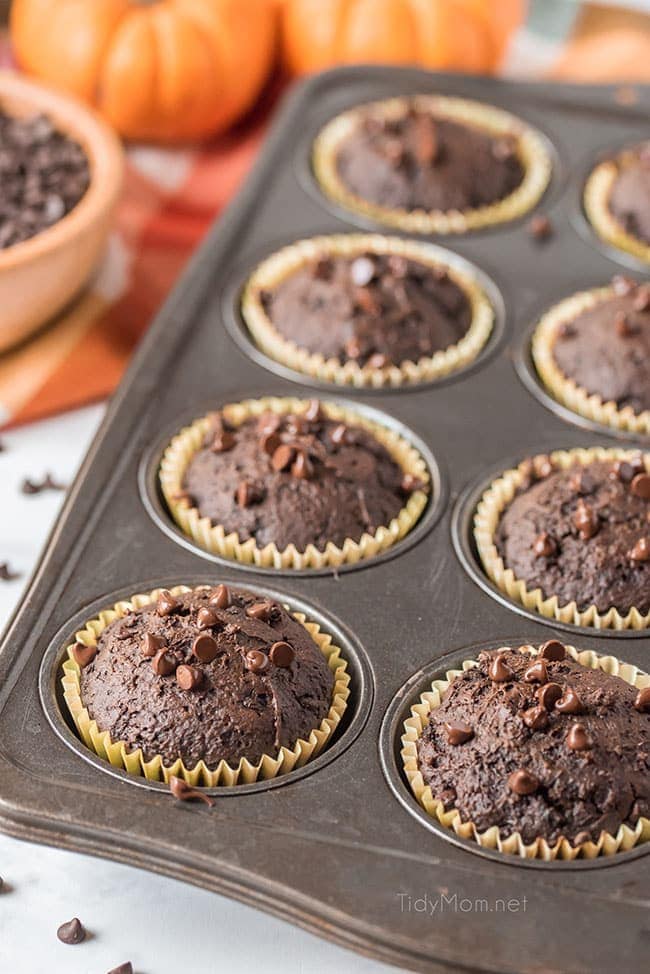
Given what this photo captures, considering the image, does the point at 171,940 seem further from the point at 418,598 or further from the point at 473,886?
the point at 418,598

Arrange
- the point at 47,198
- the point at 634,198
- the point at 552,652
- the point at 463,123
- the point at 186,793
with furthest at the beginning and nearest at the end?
the point at 463,123, the point at 634,198, the point at 47,198, the point at 552,652, the point at 186,793

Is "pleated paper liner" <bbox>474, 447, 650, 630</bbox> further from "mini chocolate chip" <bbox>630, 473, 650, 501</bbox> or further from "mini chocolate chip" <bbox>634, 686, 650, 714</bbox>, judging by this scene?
"mini chocolate chip" <bbox>634, 686, 650, 714</bbox>

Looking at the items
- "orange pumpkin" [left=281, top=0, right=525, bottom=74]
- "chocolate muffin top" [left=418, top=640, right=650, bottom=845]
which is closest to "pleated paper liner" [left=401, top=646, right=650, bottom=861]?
"chocolate muffin top" [left=418, top=640, right=650, bottom=845]

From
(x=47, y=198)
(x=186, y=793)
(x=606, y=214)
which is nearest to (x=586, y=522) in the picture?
(x=186, y=793)

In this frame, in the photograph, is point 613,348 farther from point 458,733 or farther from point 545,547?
point 458,733

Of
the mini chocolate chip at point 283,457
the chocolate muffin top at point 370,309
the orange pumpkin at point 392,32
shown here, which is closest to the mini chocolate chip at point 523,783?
the mini chocolate chip at point 283,457

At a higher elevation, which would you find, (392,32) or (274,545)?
(392,32)
